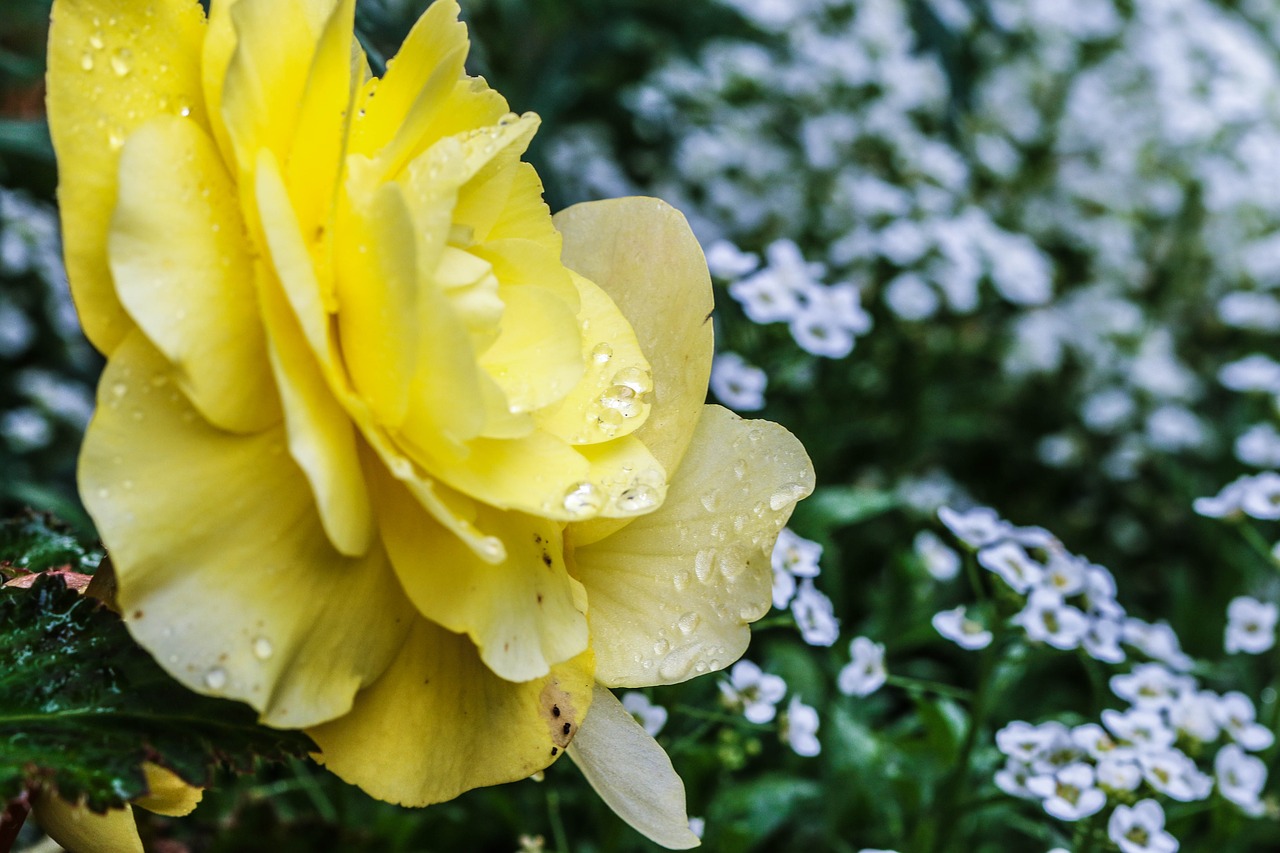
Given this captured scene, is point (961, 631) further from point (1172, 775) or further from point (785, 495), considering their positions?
point (785, 495)

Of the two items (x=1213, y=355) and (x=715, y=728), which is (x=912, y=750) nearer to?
(x=715, y=728)

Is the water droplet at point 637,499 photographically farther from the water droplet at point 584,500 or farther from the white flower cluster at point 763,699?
the white flower cluster at point 763,699

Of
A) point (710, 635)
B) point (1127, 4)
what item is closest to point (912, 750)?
point (710, 635)

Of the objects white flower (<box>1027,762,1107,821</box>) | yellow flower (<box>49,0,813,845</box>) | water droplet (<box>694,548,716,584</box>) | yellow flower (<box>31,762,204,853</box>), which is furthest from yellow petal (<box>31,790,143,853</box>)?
white flower (<box>1027,762,1107,821</box>)

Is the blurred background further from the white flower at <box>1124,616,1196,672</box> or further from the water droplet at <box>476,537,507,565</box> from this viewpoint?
the water droplet at <box>476,537,507,565</box>

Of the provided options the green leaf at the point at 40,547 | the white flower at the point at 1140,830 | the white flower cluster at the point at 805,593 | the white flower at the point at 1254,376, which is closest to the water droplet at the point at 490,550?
the green leaf at the point at 40,547

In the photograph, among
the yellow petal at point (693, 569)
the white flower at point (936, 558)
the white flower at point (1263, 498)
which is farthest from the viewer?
the white flower at point (936, 558)

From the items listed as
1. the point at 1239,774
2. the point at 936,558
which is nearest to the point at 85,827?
the point at 1239,774
